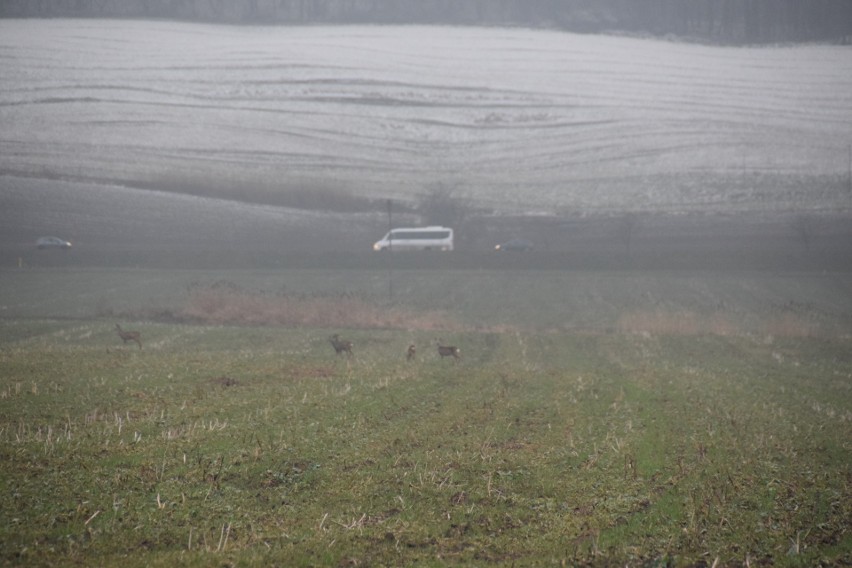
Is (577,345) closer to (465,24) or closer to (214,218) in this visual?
(214,218)

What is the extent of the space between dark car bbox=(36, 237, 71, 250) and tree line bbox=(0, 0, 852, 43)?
23.1 m

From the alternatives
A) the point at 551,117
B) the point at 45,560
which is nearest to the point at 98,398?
the point at 45,560

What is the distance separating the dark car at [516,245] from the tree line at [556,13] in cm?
2901

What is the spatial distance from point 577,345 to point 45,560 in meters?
36.7

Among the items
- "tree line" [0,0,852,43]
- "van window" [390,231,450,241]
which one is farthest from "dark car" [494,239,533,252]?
"tree line" [0,0,852,43]

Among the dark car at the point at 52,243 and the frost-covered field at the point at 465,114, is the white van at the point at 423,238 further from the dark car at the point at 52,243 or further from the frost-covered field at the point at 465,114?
the dark car at the point at 52,243

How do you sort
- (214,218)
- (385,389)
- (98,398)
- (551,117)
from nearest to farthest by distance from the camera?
(98,398)
(385,389)
(214,218)
(551,117)

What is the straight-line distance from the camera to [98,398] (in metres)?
16.9

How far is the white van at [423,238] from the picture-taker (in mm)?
87125

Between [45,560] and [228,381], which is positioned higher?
[45,560]

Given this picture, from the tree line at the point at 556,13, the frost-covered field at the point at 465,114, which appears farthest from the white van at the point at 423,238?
the tree line at the point at 556,13

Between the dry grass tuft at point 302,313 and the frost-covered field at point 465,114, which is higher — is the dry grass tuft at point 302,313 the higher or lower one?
the lower one

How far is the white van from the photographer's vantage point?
8712cm

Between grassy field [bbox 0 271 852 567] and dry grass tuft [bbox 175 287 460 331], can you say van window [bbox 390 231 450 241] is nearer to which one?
dry grass tuft [bbox 175 287 460 331]
